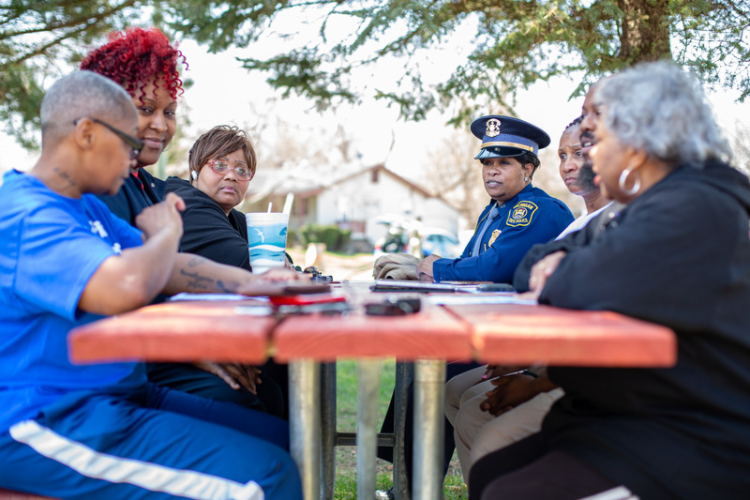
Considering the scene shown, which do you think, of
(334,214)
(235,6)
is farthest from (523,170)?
(334,214)

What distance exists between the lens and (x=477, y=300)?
191 cm

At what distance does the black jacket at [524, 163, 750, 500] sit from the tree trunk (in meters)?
3.43

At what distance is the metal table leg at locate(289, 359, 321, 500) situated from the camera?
168 centimetres

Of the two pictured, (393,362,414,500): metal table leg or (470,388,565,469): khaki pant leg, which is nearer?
(470,388,565,469): khaki pant leg

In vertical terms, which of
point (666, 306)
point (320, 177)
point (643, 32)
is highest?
point (643, 32)

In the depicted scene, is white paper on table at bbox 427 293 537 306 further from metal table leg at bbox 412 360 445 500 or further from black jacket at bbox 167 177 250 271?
black jacket at bbox 167 177 250 271

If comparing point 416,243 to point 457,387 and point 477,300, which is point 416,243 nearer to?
point 457,387

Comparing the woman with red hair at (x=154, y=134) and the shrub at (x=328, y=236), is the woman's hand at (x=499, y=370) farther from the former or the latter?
the shrub at (x=328, y=236)

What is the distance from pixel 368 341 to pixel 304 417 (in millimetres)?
626

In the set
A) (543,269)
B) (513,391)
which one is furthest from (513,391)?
(543,269)

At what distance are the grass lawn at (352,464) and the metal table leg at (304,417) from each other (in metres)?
1.69

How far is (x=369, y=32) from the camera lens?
521cm

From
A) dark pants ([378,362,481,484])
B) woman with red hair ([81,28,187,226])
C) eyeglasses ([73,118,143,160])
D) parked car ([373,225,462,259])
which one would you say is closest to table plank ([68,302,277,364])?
eyeglasses ([73,118,143,160])

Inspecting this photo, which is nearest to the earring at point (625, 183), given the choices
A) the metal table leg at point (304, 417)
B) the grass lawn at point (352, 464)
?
the metal table leg at point (304, 417)
